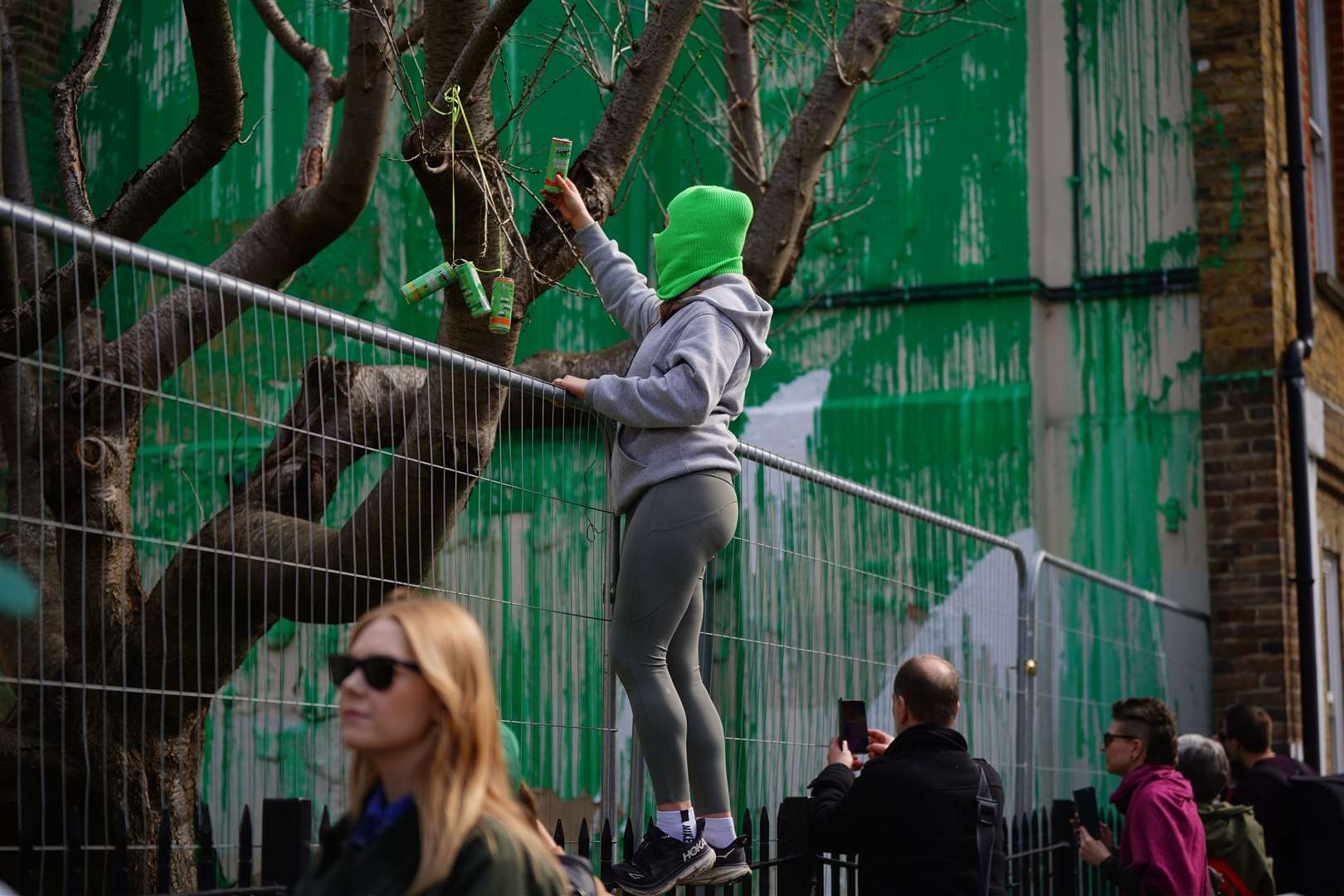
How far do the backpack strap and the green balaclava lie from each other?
1686 mm

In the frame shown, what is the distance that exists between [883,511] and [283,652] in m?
3.32

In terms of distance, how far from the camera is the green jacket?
7.14 metres

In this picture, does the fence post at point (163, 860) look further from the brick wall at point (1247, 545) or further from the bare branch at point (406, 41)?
the brick wall at point (1247, 545)

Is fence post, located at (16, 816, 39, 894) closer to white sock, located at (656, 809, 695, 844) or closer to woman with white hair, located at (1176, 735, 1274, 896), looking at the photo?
white sock, located at (656, 809, 695, 844)

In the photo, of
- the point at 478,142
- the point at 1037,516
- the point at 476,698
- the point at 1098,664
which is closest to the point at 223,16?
the point at 478,142

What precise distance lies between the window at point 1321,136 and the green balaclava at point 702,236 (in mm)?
9693

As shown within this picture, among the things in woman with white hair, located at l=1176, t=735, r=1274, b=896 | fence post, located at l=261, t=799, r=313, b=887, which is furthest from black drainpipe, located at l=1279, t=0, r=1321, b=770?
fence post, located at l=261, t=799, r=313, b=887

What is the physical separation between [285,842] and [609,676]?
1.59 metres

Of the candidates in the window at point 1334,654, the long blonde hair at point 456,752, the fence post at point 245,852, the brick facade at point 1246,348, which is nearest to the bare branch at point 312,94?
the fence post at point 245,852

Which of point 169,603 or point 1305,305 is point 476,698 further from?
point 1305,305

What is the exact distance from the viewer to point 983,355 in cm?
1182

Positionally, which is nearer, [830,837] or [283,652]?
[283,652]

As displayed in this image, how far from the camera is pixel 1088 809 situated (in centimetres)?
683

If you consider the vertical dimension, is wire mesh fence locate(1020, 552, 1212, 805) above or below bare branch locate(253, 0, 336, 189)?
below
